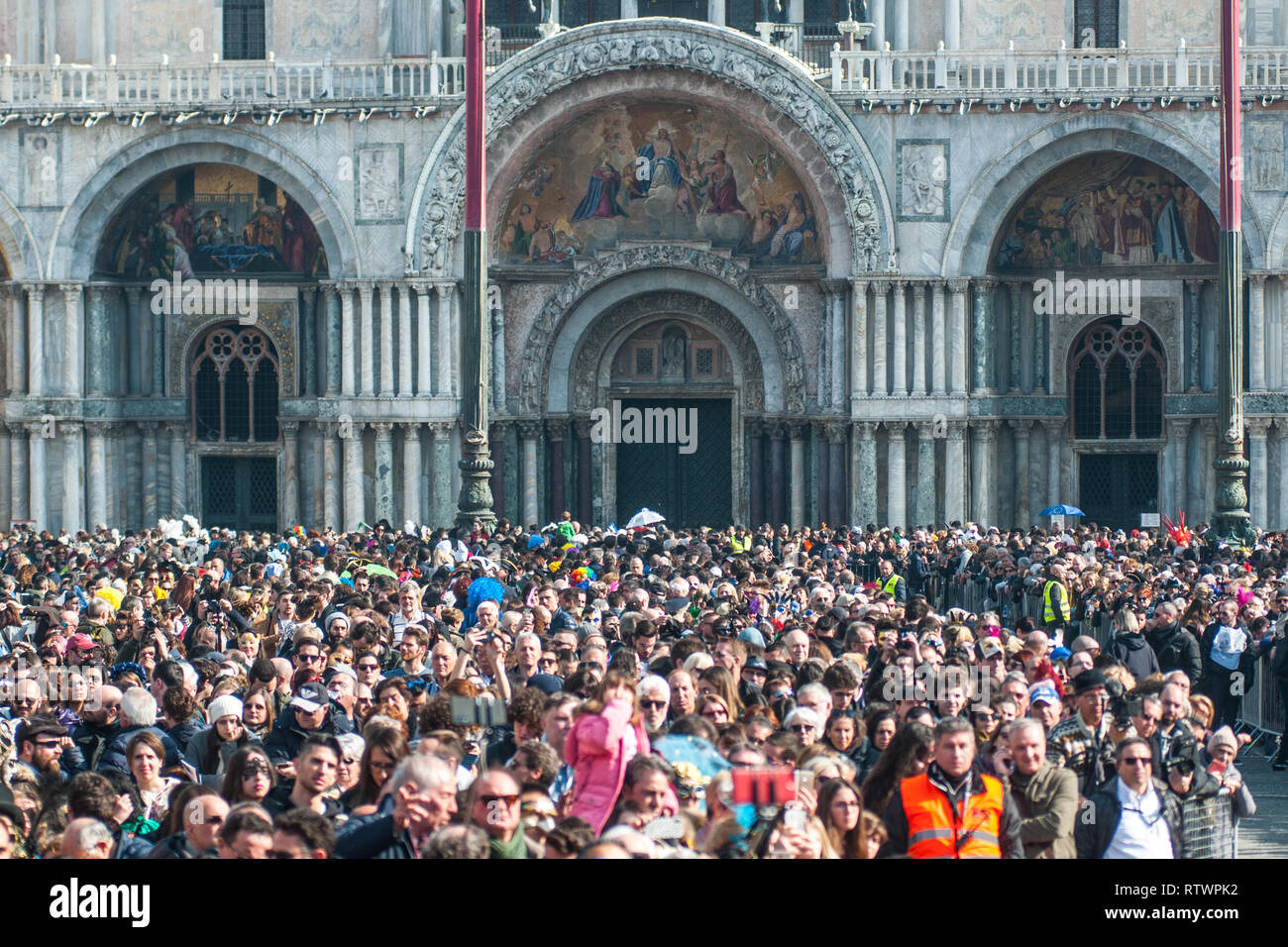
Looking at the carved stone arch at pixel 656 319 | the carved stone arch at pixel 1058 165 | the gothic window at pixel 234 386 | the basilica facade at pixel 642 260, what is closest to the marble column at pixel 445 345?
the basilica facade at pixel 642 260

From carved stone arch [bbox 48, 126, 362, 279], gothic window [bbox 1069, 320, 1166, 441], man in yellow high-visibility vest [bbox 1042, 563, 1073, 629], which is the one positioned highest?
carved stone arch [bbox 48, 126, 362, 279]

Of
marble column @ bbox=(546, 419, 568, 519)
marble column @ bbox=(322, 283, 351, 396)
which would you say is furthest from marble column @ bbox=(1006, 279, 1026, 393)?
marble column @ bbox=(322, 283, 351, 396)

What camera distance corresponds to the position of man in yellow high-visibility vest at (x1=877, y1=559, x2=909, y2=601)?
88.0 feet

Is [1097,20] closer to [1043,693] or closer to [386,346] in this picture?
[386,346]

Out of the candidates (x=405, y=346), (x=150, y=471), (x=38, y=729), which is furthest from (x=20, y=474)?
(x=38, y=729)

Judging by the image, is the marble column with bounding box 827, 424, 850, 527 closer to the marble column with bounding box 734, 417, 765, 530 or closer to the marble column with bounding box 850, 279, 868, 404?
the marble column with bounding box 850, 279, 868, 404

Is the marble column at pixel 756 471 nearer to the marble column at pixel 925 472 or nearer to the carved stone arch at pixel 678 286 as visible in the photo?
the carved stone arch at pixel 678 286

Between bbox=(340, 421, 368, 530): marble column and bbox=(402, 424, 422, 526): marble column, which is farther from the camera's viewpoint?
bbox=(340, 421, 368, 530): marble column

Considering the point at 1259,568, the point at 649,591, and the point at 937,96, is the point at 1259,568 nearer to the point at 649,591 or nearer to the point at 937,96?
the point at 649,591

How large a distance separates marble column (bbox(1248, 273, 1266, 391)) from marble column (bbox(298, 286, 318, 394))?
17275mm

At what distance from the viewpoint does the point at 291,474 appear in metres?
40.2

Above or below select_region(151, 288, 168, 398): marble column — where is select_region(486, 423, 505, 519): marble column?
below

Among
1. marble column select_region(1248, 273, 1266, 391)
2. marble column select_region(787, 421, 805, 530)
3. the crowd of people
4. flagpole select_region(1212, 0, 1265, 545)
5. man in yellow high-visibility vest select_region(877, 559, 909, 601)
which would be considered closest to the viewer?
the crowd of people

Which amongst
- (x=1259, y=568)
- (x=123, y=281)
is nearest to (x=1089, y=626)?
(x=1259, y=568)
